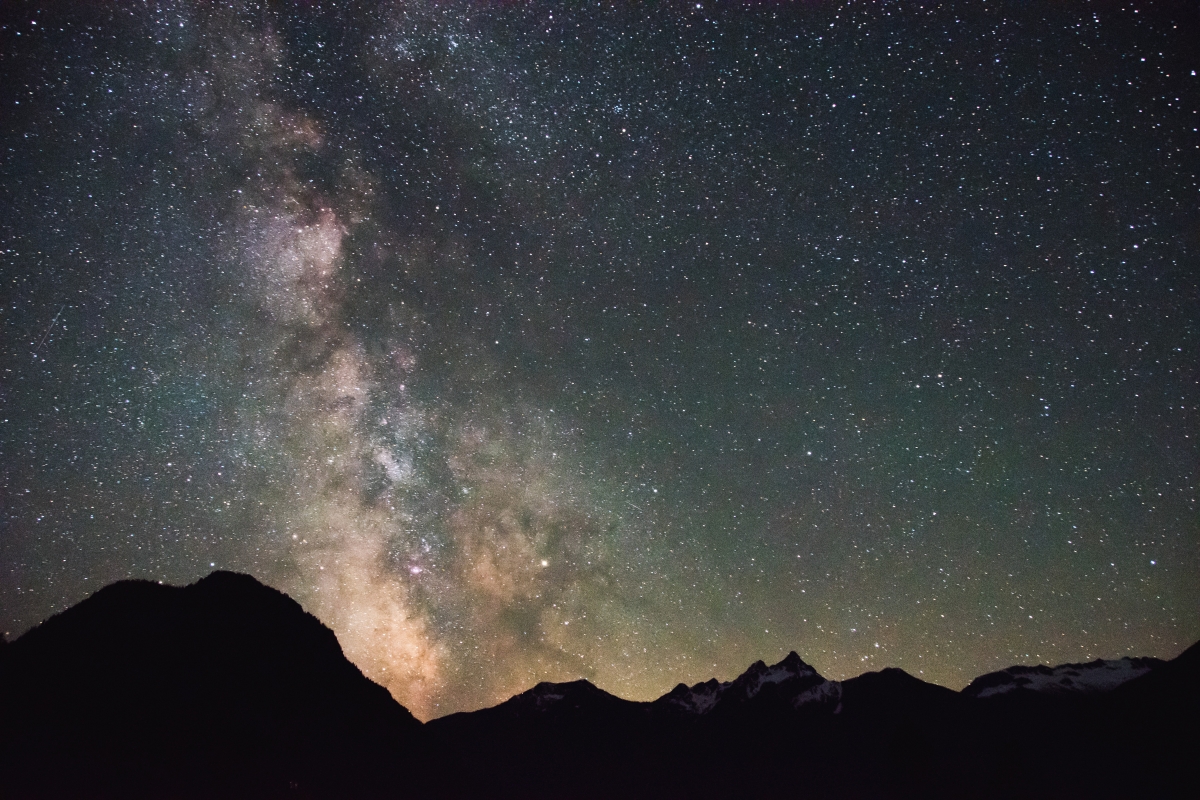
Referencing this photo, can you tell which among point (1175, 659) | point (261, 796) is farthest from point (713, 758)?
point (261, 796)

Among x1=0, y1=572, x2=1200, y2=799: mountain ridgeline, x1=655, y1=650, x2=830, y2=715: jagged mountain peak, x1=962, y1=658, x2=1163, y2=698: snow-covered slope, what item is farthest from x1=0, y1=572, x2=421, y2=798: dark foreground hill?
x1=962, y1=658, x2=1163, y2=698: snow-covered slope

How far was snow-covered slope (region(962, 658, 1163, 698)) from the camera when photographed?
102000 mm

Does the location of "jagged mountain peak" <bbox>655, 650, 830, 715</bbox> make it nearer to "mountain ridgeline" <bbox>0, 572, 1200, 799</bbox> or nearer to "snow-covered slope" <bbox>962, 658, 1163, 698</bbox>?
"mountain ridgeline" <bbox>0, 572, 1200, 799</bbox>

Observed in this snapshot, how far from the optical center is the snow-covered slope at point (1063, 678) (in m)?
102

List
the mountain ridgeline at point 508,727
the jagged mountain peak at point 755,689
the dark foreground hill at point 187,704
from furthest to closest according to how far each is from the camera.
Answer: the jagged mountain peak at point 755,689 < the mountain ridgeline at point 508,727 < the dark foreground hill at point 187,704

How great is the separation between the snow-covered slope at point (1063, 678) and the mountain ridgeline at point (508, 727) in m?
0.53

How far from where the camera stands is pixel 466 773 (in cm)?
4991

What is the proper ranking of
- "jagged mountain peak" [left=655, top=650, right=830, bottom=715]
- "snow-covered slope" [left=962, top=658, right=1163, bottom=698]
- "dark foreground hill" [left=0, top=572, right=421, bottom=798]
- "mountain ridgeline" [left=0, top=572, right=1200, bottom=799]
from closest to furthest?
"dark foreground hill" [left=0, top=572, right=421, bottom=798] → "mountain ridgeline" [left=0, top=572, right=1200, bottom=799] → "snow-covered slope" [left=962, top=658, right=1163, bottom=698] → "jagged mountain peak" [left=655, top=650, right=830, bottom=715]

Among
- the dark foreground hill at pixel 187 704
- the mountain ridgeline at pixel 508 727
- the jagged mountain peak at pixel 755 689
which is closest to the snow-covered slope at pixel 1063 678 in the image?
the mountain ridgeline at pixel 508 727

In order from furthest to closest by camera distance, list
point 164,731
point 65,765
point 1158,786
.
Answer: point 1158,786
point 164,731
point 65,765

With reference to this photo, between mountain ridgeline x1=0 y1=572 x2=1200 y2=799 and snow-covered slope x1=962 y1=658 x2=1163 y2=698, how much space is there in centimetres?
53

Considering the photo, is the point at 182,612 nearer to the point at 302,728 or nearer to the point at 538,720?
the point at 302,728

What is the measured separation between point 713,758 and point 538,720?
113 ft

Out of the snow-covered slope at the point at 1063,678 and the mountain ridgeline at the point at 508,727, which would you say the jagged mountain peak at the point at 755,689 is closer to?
the mountain ridgeline at the point at 508,727
